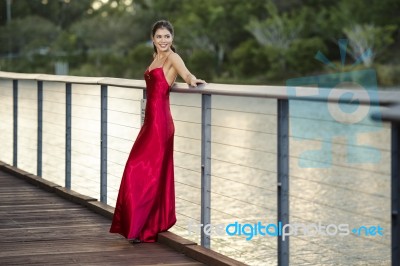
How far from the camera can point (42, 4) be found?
75.2m

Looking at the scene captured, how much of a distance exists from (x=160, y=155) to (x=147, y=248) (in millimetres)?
485

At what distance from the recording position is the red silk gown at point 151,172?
546cm

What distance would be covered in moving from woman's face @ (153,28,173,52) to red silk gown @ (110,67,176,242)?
12cm

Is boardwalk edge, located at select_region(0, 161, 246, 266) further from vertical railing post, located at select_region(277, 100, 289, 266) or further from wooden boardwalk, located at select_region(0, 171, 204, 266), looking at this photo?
vertical railing post, located at select_region(277, 100, 289, 266)

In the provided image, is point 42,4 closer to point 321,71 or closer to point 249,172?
point 321,71

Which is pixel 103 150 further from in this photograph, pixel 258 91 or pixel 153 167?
pixel 258 91

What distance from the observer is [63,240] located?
5520 millimetres

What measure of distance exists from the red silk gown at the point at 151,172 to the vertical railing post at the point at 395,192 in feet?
6.91

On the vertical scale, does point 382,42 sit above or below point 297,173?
above

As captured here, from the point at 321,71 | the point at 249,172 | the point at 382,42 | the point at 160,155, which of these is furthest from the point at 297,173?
the point at 321,71

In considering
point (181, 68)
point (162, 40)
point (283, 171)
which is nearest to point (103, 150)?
point (162, 40)

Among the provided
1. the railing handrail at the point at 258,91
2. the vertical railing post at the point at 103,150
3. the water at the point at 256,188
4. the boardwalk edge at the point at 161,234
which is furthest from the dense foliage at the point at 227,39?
the railing handrail at the point at 258,91

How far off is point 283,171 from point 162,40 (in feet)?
4.82

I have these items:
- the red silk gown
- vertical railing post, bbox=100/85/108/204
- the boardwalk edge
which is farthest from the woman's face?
vertical railing post, bbox=100/85/108/204
